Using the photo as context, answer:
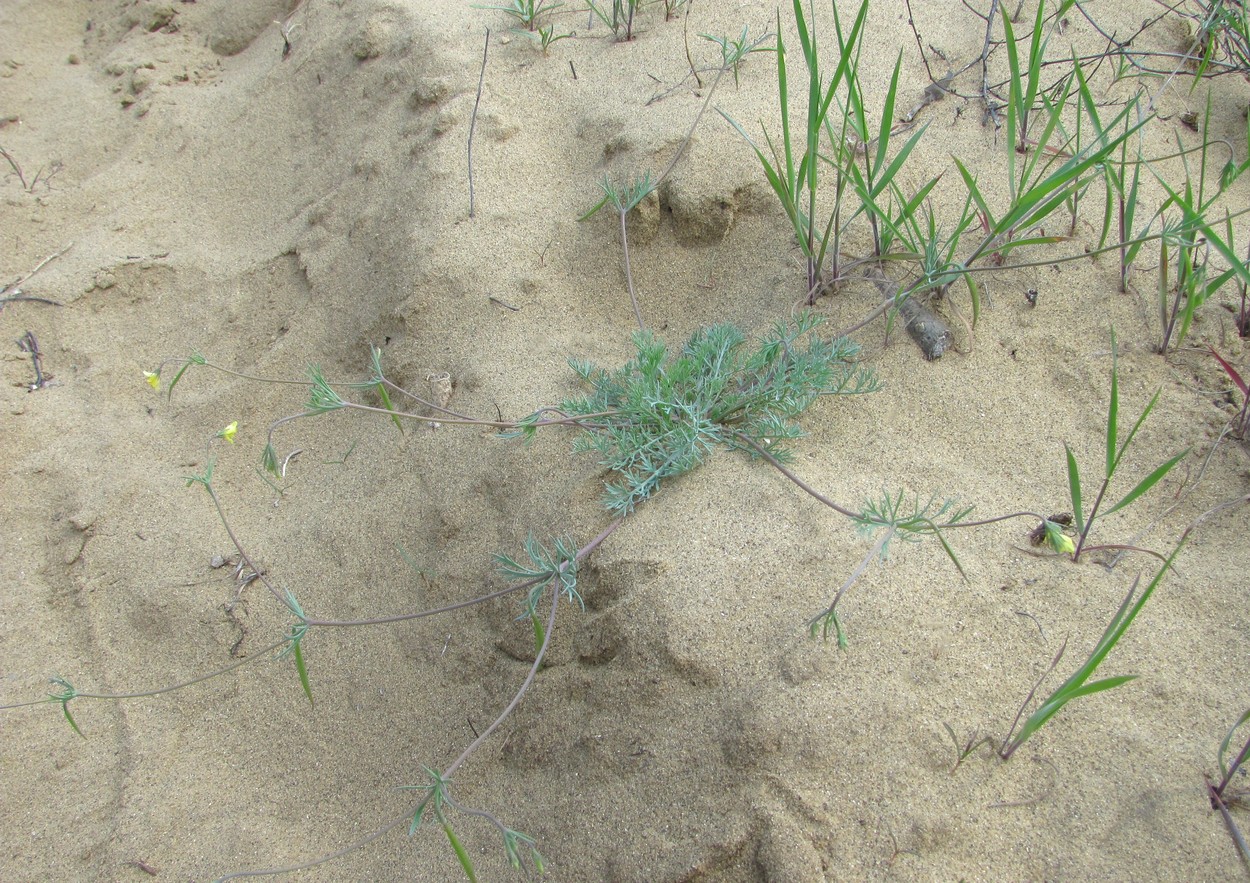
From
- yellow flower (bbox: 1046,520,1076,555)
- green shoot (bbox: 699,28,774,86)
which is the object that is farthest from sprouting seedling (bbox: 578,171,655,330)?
yellow flower (bbox: 1046,520,1076,555)

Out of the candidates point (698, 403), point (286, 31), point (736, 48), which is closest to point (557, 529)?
point (698, 403)

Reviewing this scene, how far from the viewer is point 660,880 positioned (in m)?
1.32

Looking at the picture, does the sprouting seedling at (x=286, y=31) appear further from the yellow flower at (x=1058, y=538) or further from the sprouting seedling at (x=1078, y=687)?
the sprouting seedling at (x=1078, y=687)

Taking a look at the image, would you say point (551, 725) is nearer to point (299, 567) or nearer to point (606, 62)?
point (299, 567)

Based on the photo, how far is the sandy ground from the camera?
1350 millimetres

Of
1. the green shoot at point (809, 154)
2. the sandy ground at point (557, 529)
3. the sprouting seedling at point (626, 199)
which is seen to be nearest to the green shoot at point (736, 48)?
the sandy ground at point (557, 529)

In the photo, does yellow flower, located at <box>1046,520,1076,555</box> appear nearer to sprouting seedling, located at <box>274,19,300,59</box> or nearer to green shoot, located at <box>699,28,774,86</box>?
green shoot, located at <box>699,28,774,86</box>

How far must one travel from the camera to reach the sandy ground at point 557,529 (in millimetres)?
1350

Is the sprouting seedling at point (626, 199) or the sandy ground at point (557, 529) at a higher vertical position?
the sprouting seedling at point (626, 199)

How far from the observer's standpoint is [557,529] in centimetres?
172

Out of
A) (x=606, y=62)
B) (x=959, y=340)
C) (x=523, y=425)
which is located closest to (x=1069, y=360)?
(x=959, y=340)

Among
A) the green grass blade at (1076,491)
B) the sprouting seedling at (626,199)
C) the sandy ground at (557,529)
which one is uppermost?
the sprouting seedling at (626,199)

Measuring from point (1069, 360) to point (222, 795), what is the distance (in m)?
2.07

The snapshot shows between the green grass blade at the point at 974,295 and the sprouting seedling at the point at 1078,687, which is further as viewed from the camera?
the green grass blade at the point at 974,295
